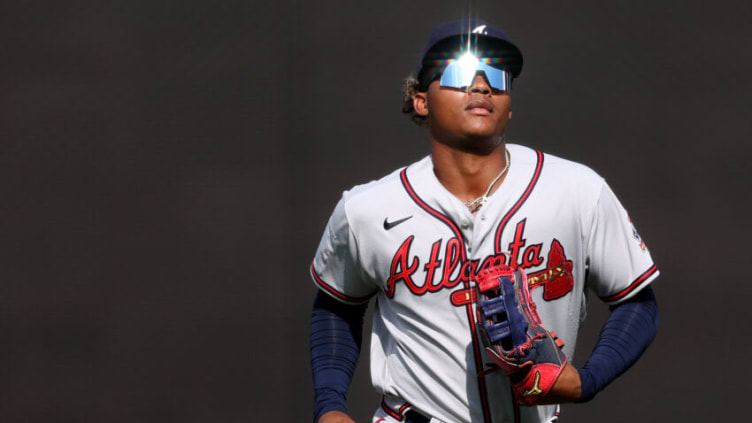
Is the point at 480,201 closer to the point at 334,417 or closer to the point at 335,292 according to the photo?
the point at 335,292

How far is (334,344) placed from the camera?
3051 millimetres

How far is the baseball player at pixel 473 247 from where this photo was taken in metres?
2.71

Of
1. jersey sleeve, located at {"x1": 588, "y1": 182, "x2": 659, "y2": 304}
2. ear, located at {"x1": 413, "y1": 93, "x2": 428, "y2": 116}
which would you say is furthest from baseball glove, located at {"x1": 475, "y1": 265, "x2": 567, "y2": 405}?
ear, located at {"x1": 413, "y1": 93, "x2": 428, "y2": 116}

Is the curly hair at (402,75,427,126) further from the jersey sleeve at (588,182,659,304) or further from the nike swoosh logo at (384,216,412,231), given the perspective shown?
the jersey sleeve at (588,182,659,304)

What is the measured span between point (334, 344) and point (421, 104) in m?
0.62

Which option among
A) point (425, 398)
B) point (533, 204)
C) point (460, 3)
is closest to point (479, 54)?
→ point (533, 204)

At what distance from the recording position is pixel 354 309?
10.2ft

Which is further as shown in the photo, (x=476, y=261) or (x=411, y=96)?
(x=411, y=96)

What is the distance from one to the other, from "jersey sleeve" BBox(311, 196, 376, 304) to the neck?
9.9 inches

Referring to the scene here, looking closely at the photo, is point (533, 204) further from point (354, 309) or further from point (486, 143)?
point (354, 309)

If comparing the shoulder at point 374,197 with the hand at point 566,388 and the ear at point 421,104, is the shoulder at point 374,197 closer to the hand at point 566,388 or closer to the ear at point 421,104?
the ear at point 421,104

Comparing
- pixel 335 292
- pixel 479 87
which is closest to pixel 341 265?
pixel 335 292

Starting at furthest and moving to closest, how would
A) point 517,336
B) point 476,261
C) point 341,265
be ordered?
point 341,265
point 476,261
point 517,336

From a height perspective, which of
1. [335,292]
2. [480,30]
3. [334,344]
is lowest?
[334,344]
